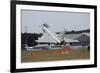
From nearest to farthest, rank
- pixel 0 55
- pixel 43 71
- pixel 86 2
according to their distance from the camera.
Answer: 1. pixel 0 55
2. pixel 43 71
3. pixel 86 2

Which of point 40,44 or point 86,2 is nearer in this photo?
point 40,44

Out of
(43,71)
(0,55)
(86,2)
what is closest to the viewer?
(0,55)

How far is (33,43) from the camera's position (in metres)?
1.73

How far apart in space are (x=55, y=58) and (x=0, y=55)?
47 cm

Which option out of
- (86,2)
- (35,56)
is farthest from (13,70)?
(86,2)

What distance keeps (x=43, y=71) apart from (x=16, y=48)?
1.03 ft

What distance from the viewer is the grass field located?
1706 mm

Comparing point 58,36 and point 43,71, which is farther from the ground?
point 58,36

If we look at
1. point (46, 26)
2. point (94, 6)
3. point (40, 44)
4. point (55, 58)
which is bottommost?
point (55, 58)

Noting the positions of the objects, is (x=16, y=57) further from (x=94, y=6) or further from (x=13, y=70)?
(x=94, y=6)

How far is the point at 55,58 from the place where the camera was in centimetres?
179

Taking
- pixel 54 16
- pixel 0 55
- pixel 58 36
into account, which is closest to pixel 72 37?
pixel 58 36

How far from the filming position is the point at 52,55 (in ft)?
5.83

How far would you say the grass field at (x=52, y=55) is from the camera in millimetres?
1706
